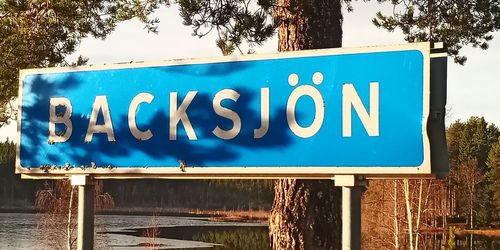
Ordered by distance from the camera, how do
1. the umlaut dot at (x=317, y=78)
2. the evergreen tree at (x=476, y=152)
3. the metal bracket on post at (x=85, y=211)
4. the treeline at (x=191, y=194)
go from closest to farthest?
the umlaut dot at (x=317, y=78)
the metal bracket on post at (x=85, y=211)
the evergreen tree at (x=476, y=152)
the treeline at (x=191, y=194)

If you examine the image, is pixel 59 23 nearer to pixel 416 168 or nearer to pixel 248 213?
pixel 416 168

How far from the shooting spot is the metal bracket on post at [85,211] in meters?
3.45

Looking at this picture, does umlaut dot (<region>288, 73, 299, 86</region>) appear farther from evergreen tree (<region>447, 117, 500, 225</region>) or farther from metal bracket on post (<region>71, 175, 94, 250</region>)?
evergreen tree (<region>447, 117, 500, 225</region>)

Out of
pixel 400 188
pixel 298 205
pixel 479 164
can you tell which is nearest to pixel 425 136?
pixel 298 205

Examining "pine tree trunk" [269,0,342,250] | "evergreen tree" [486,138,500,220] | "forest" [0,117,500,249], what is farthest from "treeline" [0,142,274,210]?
"pine tree trunk" [269,0,342,250]

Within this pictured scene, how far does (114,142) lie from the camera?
343 centimetres

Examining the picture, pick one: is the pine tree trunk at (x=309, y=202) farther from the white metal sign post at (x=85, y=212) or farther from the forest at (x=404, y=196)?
the white metal sign post at (x=85, y=212)

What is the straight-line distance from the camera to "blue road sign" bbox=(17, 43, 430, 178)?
2916 millimetres

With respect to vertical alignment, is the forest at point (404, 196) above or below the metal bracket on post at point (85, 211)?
below

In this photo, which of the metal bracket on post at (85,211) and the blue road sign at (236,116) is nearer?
the blue road sign at (236,116)

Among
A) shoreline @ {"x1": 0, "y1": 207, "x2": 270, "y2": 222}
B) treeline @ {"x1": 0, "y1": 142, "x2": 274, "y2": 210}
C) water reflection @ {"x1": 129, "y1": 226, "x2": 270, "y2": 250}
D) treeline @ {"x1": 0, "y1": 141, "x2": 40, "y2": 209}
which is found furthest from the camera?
treeline @ {"x1": 0, "y1": 142, "x2": 274, "y2": 210}

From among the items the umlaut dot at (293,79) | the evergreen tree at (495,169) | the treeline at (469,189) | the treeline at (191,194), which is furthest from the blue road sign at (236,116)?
the treeline at (191,194)

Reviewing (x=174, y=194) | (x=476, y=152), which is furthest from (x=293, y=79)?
(x=174, y=194)

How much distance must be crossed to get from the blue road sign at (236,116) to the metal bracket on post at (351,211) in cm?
5
